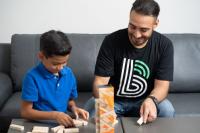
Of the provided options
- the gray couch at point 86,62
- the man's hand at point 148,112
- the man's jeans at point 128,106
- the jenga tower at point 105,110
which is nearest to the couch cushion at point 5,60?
the gray couch at point 86,62

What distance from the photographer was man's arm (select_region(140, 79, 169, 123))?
4.72 feet

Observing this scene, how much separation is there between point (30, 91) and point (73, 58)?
110 centimetres

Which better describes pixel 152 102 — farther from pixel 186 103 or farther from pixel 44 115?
pixel 186 103

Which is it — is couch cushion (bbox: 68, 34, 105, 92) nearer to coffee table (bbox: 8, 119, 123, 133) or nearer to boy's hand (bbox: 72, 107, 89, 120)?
boy's hand (bbox: 72, 107, 89, 120)

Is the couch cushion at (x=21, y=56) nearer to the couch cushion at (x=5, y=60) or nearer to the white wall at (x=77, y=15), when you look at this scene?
the couch cushion at (x=5, y=60)

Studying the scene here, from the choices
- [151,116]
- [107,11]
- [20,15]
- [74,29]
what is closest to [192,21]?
[107,11]

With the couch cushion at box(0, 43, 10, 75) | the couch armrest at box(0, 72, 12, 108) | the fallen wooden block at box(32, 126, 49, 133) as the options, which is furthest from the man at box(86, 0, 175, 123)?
the couch cushion at box(0, 43, 10, 75)

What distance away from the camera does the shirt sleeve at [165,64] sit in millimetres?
1842

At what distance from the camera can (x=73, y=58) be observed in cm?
258

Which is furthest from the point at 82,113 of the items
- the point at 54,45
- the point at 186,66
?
the point at 186,66

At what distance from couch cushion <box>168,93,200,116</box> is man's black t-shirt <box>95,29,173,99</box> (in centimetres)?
45

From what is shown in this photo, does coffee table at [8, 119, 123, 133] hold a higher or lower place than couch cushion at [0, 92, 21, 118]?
higher

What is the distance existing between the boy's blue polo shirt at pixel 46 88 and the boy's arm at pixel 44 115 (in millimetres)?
41

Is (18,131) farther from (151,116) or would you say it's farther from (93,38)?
(93,38)
